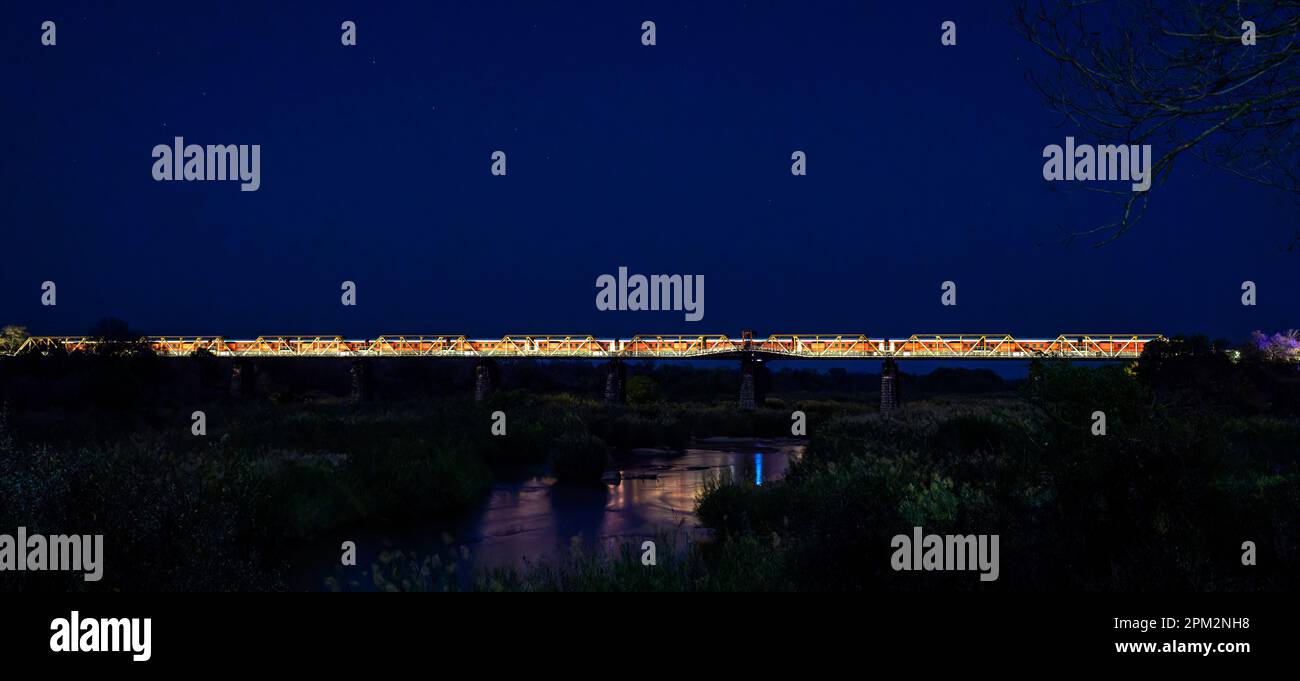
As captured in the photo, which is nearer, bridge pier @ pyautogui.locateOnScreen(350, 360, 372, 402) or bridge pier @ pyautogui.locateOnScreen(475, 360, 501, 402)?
bridge pier @ pyautogui.locateOnScreen(475, 360, 501, 402)

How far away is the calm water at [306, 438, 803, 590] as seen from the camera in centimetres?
1588

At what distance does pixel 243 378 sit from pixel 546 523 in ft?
206

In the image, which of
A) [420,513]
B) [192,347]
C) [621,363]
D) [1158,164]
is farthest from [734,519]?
[192,347]

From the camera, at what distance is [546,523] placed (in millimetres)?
20297

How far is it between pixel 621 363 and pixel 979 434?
40.9 meters

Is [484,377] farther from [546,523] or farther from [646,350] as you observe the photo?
[546,523]

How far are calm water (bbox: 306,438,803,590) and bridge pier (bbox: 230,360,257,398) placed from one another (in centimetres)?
5184

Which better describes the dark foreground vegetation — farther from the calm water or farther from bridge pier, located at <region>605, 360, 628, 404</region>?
bridge pier, located at <region>605, 360, 628, 404</region>

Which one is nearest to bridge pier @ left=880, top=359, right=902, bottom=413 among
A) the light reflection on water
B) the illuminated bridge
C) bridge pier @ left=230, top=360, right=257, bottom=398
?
the illuminated bridge

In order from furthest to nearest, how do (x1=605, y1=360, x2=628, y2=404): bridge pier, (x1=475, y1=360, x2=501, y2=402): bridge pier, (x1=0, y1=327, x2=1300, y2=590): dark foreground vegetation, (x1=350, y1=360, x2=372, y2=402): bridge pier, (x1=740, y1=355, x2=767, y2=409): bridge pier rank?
1. (x1=350, y1=360, x2=372, y2=402): bridge pier
2. (x1=475, y1=360, x2=501, y2=402): bridge pier
3. (x1=605, y1=360, x2=628, y2=404): bridge pier
4. (x1=740, y1=355, x2=767, y2=409): bridge pier
5. (x1=0, y1=327, x2=1300, y2=590): dark foreground vegetation

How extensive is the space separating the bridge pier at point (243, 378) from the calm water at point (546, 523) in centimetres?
5184

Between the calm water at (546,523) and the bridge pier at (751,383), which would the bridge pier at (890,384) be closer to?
the bridge pier at (751,383)
